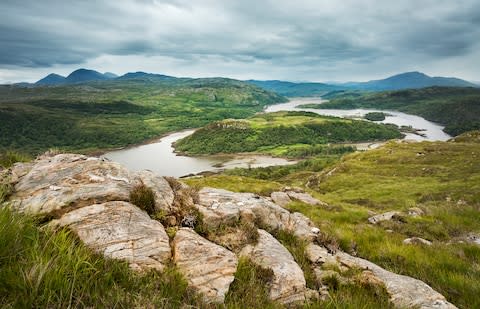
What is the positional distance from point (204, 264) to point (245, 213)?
3567 millimetres

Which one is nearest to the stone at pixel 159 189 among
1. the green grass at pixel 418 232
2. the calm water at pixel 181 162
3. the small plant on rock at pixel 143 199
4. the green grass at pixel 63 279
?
the small plant on rock at pixel 143 199

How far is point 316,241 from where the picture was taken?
10156 millimetres

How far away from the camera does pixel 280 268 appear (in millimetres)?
7047

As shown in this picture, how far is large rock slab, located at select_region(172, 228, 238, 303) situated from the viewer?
5.69m

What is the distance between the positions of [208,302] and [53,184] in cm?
590

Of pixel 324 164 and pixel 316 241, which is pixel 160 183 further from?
pixel 324 164

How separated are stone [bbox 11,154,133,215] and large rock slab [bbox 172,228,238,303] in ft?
7.46

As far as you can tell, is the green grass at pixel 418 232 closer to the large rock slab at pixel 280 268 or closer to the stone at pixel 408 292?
the stone at pixel 408 292

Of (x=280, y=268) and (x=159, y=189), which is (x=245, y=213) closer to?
(x=159, y=189)

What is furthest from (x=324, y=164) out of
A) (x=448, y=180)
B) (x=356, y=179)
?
(x=448, y=180)

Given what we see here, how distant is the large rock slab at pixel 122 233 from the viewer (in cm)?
587

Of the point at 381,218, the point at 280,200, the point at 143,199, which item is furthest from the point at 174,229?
the point at 280,200

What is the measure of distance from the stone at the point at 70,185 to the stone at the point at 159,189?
1.68 feet

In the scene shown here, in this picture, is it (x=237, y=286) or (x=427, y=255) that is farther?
(x=427, y=255)
